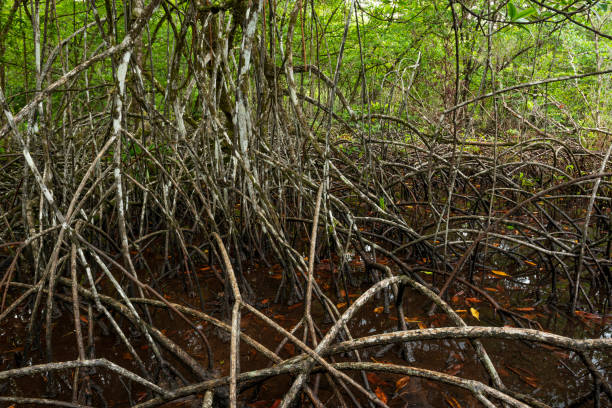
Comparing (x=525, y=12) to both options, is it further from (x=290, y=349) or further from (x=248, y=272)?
(x=248, y=272)

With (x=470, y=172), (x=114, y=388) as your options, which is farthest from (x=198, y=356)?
(x=470, y=172)

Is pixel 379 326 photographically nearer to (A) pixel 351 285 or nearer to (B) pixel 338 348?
(A) pixel 351 285

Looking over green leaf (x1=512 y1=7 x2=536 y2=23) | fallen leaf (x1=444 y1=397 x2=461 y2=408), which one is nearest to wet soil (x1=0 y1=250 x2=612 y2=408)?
fallen leaf (x1=444 y1=397 x2=461 y2=408)

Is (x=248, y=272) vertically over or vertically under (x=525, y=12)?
under

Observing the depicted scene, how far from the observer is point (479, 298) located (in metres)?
2.17

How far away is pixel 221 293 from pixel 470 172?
3582 mm

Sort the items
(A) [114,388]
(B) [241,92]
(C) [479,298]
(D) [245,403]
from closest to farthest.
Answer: (D) [245,403]
(A) [114,388]
(B) [241,92]
(C) [479,298]

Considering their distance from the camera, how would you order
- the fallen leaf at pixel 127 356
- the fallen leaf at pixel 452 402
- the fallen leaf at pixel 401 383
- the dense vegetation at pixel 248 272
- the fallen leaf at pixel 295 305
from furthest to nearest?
the fallen leaf at pixel 295 305 → the fallen leaf at pixel 127 356 → the fallen leaf at pixel 401 383 → the fallen leaf at pixel 452 402 → the dense vegetation at pixel 248 272

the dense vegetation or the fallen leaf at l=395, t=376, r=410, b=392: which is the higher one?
the dense vegetation

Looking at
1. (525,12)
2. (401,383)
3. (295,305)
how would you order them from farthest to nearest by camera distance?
(295,305) → (401,383) → (525,12)

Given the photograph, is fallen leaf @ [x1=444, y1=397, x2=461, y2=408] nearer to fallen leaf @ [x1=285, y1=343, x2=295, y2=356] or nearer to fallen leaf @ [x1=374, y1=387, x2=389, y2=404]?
fallen leaf @ [x1=374, y1=387, x2=389, y2=404]

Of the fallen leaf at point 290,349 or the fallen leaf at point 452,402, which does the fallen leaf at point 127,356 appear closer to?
the fallen leaf at point 290,349

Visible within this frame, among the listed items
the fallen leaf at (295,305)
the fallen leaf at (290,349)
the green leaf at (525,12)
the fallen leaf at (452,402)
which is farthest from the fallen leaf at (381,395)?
the green leaf at (525,12)

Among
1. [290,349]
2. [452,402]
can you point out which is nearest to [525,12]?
[452,402]
